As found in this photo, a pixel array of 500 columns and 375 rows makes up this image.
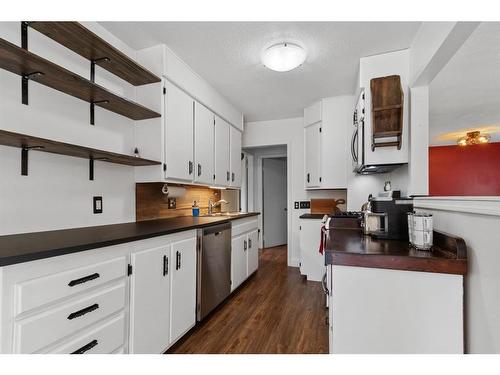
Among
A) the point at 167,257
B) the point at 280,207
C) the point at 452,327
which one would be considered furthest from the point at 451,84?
the point at 280,207

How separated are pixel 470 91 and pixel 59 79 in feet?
10.5

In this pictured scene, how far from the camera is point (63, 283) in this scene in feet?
3.64

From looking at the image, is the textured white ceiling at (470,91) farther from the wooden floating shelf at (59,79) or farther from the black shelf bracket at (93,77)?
the black shelf bracket at (93,77)

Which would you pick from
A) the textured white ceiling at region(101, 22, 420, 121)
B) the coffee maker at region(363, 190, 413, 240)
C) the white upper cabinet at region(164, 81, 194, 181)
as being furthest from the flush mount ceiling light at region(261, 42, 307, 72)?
the coffee maker at region(363, 190, 413, 240)

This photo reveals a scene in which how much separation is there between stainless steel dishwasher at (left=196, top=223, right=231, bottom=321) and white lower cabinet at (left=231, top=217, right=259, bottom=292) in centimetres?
17

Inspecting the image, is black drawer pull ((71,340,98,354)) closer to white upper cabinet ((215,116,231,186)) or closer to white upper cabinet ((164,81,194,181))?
white upper cabinet ((164,81,194,181))

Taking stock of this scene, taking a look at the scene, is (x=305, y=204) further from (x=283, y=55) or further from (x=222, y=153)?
(x=283, y=55)

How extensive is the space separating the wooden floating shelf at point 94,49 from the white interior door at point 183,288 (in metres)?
1.37

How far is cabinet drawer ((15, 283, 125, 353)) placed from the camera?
0.99 meters

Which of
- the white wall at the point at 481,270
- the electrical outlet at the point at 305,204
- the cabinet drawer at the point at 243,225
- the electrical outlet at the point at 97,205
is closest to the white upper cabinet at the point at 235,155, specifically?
the cabinet drawer at the point at 243,225

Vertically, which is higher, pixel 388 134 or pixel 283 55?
pixel 283 55

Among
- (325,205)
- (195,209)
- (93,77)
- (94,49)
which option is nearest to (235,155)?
(195,209)

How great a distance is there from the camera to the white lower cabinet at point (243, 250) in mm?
2923

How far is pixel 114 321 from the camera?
137 cm
